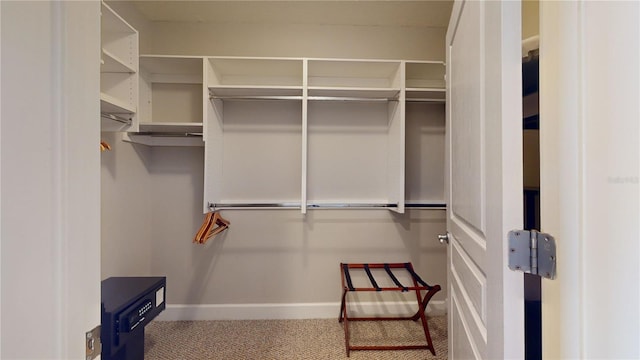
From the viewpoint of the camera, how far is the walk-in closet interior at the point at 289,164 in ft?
7.25

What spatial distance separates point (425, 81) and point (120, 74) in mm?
2223

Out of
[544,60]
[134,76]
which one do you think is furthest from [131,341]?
[544,60]

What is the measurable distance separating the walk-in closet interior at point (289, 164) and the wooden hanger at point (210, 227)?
100 mm

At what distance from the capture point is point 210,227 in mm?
2086

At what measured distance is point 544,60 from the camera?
567 mm

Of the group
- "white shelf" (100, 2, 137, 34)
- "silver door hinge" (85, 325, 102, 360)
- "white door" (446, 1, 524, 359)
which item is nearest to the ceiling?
"white shelf" (100, 2, 137, 34)

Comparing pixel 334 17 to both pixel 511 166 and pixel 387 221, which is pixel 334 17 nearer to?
pixel 387 221

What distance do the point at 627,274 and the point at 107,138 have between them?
231cm

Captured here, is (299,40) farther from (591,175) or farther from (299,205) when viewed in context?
(591,175)

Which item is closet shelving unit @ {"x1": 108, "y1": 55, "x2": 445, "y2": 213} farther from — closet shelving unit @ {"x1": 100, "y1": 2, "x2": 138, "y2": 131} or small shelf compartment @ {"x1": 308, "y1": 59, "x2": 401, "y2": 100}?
closet shelving unit @ {"x1": 100, "y1": 2, "x2": 138, "y2": 131}

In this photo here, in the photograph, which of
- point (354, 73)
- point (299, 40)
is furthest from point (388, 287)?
point (299, 40)

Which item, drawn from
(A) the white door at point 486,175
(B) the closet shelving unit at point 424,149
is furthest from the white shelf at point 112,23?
(B) the closet shelving unit at point 424,149

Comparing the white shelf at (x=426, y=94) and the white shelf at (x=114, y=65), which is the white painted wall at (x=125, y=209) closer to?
the white shelf at (x=114, y=65)

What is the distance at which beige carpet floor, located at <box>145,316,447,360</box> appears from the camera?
6.06 feet
